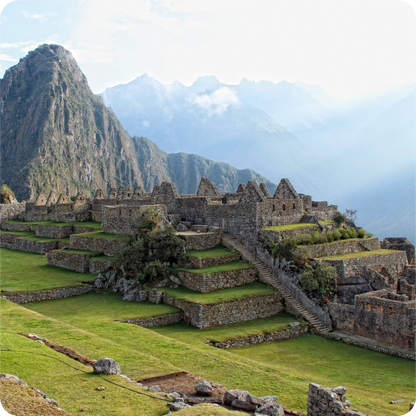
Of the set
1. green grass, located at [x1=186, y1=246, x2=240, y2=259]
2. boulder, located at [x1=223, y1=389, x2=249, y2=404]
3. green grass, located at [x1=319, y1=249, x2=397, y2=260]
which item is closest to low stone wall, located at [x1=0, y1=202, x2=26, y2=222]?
green grass, located at [x1=186, y1=246, x2=240, y2=259]

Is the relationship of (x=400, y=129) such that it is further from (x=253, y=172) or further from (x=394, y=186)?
(x=253, y=172)

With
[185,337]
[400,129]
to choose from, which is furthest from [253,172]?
[185,337]

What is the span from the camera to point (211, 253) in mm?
26047

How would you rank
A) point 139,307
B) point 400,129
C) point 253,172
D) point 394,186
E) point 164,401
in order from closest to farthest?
1. point 164,401
2. point 139,307
3. point 394,186
4. point 400,129
5. point 253,172

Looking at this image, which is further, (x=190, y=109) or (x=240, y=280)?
(x=190, y=109)

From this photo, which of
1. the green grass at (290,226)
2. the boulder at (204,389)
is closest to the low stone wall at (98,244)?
the green grass at (290,226)

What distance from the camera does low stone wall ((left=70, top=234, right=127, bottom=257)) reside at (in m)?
28.6

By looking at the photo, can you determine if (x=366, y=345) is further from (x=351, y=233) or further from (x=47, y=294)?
(x=47, y=294)

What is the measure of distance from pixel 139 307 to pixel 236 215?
9.54 meters

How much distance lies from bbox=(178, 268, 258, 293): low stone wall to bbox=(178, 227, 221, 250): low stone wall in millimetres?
2889

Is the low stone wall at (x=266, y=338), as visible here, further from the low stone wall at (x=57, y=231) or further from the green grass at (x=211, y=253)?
the low stone wall at (x=57, y=231)

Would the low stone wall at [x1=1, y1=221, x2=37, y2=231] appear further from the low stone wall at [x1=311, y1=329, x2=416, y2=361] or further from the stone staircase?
the low stone wall at [x1=311, y1=329, x2=416, y2=361]

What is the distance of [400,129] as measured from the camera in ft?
453

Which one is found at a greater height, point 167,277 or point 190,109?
point 190,109
